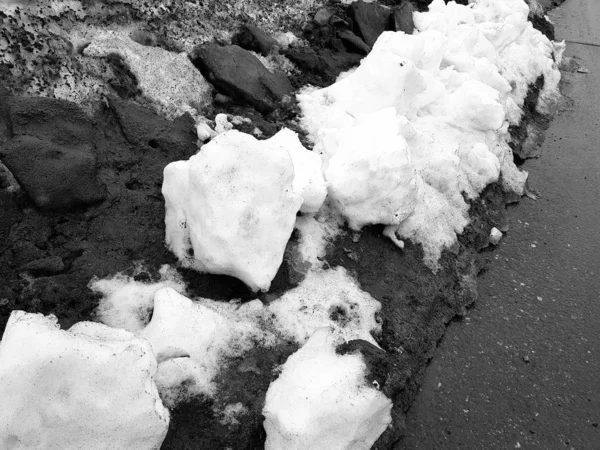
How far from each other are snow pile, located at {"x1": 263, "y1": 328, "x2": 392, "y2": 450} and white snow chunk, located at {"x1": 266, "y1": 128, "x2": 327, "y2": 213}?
0.98 m

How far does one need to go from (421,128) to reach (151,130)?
2.12 metres

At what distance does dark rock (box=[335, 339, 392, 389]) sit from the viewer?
2.28 metres

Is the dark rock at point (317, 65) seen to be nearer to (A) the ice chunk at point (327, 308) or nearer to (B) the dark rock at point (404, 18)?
(B) the dark rock at point (404, 18)

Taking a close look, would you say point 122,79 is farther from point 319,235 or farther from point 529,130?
point 529,130

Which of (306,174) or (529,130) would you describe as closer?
(306,174)

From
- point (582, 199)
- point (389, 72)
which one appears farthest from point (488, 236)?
point (389, 72)

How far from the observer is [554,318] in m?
3.41

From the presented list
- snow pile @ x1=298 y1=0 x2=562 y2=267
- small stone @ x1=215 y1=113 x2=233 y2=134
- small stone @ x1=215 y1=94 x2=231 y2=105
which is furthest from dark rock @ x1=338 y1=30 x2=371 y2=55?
small stone @ x1=215 y1=113 x2=233 y2=134

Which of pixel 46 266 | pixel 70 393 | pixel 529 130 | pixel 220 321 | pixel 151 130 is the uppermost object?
pixel 70 393

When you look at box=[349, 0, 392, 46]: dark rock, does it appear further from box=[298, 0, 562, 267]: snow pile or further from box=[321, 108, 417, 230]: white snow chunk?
box=[321, 108, 417, 230]: white snow chunk

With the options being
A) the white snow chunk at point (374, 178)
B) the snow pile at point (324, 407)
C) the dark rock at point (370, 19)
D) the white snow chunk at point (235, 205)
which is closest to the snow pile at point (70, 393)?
the snow pile at point (324, 407)

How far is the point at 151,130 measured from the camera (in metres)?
3.22

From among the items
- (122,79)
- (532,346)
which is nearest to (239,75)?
(122,79)

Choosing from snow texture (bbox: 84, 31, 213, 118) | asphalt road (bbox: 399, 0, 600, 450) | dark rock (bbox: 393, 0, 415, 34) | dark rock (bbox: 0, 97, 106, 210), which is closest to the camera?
dark rock (bbox: 0, 97, 106, 210)
